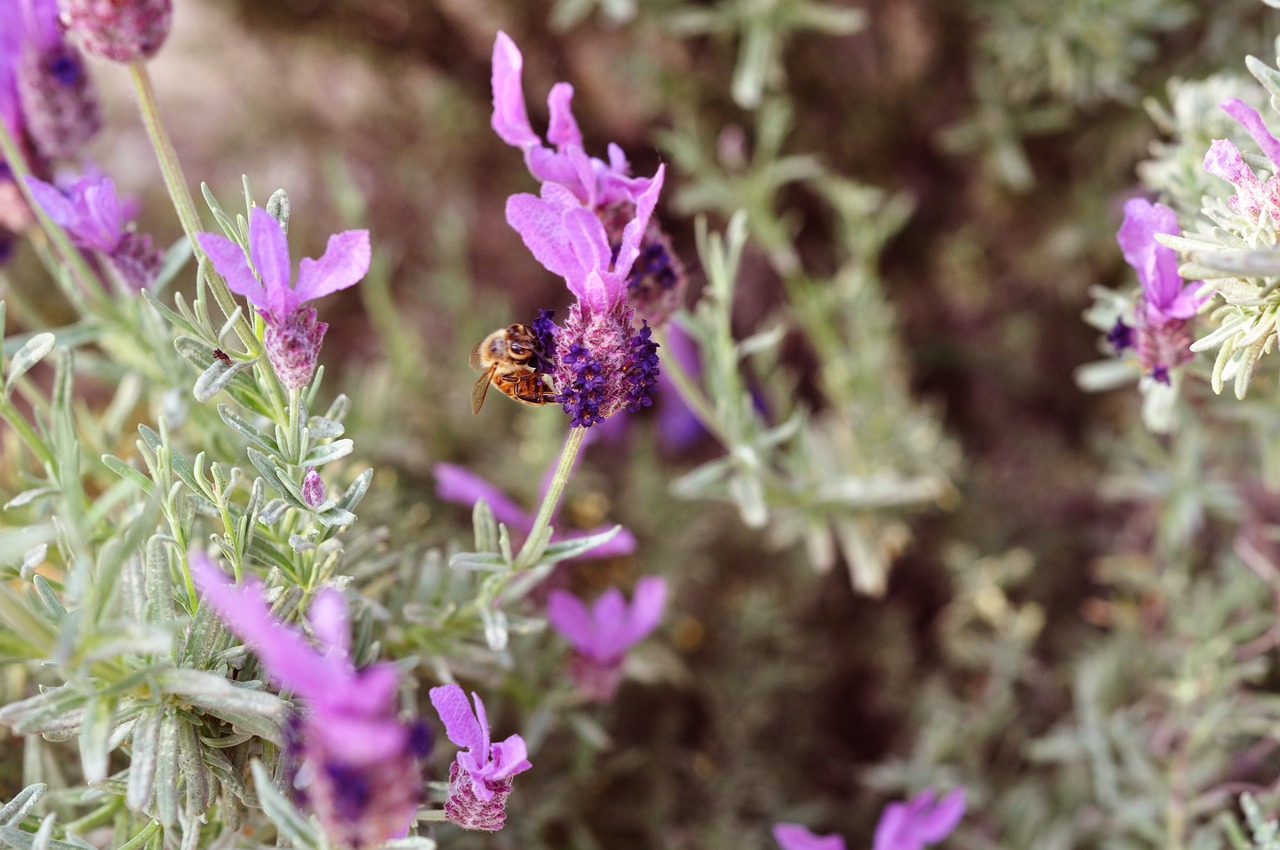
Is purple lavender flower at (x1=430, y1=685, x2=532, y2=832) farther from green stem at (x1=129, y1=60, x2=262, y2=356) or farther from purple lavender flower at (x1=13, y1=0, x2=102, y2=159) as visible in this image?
purple lavender flower at (x1=13, y1=0, x2=102, y2=159)

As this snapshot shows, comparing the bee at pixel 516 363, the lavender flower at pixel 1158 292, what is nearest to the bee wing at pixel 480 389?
the bee at pixel 516 363

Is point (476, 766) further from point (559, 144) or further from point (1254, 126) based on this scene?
point (1254, 126)

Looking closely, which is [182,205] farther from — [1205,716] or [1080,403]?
[1080,403]

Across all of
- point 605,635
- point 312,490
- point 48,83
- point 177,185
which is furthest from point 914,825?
point 48,83

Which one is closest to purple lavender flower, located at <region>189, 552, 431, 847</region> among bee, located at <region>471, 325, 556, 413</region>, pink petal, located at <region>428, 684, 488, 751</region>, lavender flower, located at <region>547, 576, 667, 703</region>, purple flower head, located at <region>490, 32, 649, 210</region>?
pink petal, located at <region>428, 684, 488, 751</region>

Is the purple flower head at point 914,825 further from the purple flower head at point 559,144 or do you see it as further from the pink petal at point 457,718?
the purple flower head at point 559,144

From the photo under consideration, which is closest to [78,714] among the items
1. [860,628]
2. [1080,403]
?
[860,628]
